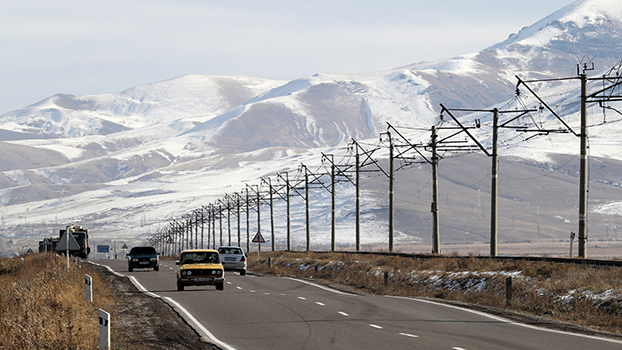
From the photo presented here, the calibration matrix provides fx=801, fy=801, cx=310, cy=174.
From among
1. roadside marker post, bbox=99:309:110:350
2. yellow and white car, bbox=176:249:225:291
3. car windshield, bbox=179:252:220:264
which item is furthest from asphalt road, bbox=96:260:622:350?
car windshield, bbox=179:252:220:264

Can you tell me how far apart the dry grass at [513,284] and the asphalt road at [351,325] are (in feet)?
7.61

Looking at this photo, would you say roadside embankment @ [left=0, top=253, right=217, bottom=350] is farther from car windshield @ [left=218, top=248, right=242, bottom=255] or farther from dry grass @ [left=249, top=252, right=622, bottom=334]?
car windshield @ [left=218, top=248, right=242, bottom=255]

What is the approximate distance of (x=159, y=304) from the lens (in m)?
26.9

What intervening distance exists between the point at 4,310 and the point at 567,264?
21.3m

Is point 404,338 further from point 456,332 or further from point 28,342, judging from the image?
point 28,342

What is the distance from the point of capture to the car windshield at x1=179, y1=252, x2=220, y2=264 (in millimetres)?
34188

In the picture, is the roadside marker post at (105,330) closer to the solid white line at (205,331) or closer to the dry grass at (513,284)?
the solid white line at (205,331)

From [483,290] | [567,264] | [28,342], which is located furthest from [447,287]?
[28,342]

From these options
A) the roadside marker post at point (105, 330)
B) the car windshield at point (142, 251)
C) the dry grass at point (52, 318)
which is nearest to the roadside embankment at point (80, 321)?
the dry grass at point (52, 318)

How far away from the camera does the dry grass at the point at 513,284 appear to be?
22.8 meters

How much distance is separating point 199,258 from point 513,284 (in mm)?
13146

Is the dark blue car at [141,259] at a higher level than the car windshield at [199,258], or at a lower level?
lower

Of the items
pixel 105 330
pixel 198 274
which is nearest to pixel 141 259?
pixel 198 274

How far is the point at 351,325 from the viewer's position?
20.2 meters
